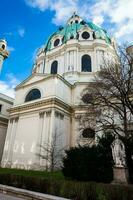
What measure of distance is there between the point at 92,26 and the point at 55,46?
1054 centimetres

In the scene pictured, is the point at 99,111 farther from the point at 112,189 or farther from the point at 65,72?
the point at 65,72

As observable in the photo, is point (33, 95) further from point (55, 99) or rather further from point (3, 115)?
point (3, 115)

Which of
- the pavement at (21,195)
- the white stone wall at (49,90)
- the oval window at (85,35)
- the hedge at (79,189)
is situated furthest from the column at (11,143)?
the oval window at (85,35)

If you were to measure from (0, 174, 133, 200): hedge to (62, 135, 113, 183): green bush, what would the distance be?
2.33 metres

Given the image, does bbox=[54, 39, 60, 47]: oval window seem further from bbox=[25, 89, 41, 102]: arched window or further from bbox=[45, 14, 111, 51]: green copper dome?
bbox=[25, 89, 41, 102]: arched window

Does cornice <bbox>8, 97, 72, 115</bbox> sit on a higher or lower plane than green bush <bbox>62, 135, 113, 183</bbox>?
higher

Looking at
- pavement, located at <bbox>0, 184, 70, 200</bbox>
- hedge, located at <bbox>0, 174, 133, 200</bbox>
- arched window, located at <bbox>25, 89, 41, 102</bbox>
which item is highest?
arched window, located at <bbox>25, 89, 41, 102</bbox>

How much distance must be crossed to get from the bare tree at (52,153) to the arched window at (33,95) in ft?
27.7

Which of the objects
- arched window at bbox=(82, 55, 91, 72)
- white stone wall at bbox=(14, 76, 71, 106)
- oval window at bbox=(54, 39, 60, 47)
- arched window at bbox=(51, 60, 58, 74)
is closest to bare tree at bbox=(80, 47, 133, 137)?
white stone wall at bbox=(14, 76, 71, 106)

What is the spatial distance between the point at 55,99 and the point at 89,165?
1783cm

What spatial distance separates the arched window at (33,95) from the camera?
33.2 metres

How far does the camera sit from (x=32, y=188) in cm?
1095

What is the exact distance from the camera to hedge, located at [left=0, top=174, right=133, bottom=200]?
7.93 m

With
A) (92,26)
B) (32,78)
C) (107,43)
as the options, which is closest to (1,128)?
(32,78)
